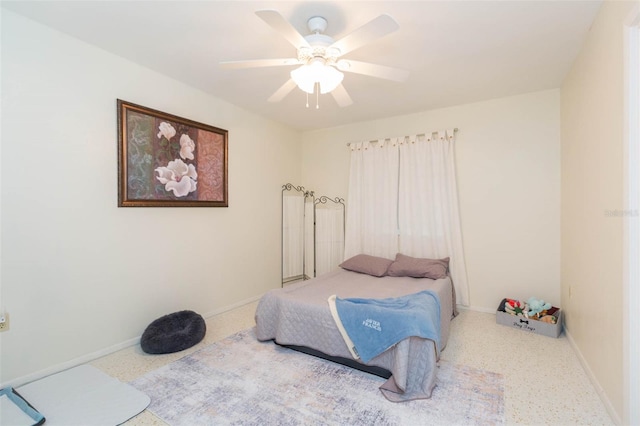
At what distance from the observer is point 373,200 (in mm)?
4223

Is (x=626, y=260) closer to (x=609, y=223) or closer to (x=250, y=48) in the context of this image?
(x=609, y=223)

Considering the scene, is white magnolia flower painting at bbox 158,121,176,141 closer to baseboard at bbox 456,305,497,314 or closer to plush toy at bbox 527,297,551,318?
baseboard at bbox 456,305,497,314

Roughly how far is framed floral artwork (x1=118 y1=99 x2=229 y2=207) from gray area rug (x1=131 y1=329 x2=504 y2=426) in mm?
1530

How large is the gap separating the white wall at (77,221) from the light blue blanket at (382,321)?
1781 mm

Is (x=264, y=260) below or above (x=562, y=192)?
below

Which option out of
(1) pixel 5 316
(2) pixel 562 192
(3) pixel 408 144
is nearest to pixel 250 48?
(3) pixel 408 144

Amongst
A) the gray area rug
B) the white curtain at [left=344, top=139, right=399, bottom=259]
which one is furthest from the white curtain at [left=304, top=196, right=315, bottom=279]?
the gray area rug

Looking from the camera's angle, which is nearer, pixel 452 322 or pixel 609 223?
pixel 609 223

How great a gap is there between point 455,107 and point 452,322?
2.56m

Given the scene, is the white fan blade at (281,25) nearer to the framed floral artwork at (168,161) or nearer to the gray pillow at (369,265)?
the framed floral artwork at (168,161)

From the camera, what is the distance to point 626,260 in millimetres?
1558

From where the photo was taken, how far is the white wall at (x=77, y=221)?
82.9 inches

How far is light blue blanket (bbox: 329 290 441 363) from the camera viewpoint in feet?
6.81

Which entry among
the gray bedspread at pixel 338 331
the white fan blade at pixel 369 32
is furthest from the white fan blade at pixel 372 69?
the gray bedspread at pixel 338 331
